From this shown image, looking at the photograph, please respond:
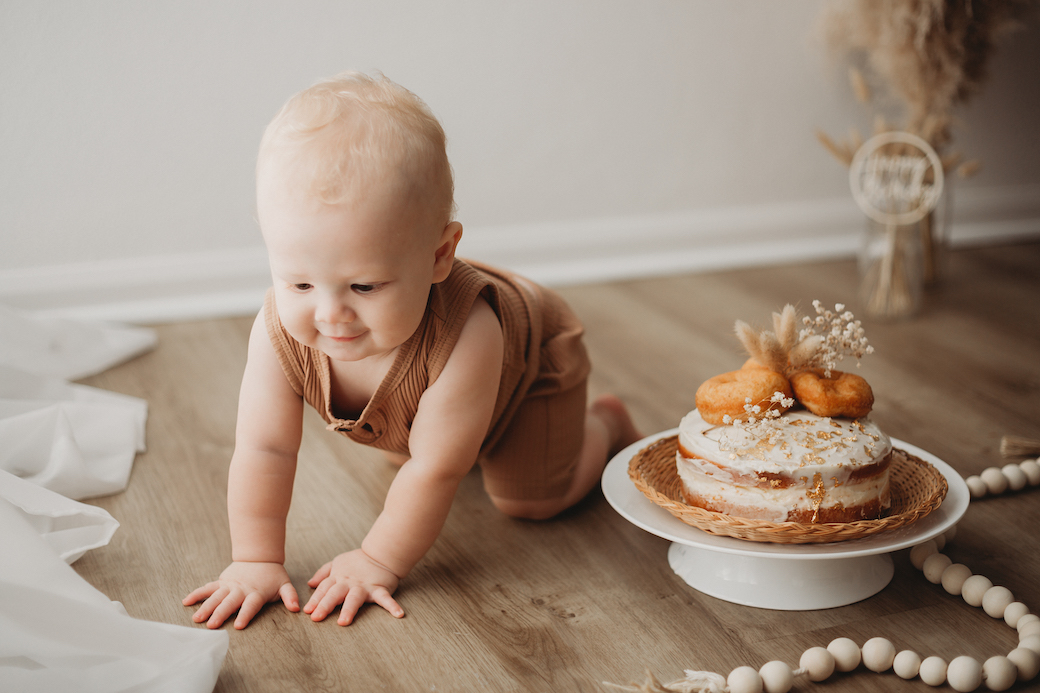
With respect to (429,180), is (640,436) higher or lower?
lower

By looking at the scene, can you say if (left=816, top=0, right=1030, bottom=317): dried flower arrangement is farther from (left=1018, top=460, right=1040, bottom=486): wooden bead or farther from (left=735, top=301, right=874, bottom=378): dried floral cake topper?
(left=735, top=301, right=874, bottom=378): dried floral cake topper

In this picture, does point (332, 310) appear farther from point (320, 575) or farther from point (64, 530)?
point (64, 530)

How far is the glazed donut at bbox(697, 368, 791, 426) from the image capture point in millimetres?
1001

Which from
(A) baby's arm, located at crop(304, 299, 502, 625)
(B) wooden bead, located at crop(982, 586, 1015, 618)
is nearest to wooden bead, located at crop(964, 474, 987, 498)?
(B) wooden bead, located at crop(982, 586, 1015, 618)

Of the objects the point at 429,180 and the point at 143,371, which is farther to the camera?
the point at 143,371

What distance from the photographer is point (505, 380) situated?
117 cm

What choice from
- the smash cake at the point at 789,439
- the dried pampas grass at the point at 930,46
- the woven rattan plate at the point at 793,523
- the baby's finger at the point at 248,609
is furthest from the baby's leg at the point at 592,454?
the dried pampas grass at the point at 930,46

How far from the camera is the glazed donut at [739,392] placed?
3.28 feet

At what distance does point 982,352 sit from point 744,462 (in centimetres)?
114

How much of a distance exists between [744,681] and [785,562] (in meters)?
0.19

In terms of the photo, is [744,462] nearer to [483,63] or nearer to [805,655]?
[805,655]

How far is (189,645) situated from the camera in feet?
2.88

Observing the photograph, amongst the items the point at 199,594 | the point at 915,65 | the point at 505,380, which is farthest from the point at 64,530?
the point at 915,65

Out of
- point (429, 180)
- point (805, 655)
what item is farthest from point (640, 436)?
point (429, 180)
